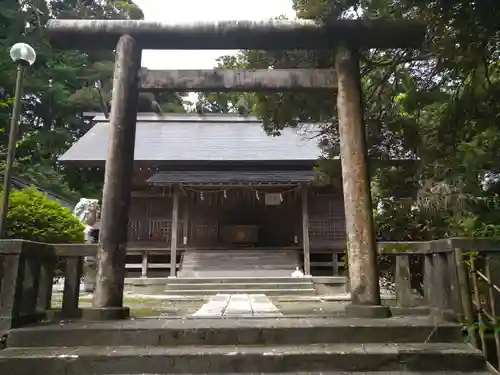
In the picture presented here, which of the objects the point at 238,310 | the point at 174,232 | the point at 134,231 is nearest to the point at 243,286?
the point at 174,232

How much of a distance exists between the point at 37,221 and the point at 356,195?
605 centimetres

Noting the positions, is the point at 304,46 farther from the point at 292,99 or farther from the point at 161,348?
the point at 161,348

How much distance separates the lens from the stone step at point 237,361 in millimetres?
3027

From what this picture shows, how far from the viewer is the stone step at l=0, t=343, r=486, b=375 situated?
303 centimetres

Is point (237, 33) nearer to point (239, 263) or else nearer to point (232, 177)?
point (232, 177)

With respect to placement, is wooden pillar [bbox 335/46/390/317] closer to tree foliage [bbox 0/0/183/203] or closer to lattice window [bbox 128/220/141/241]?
lattice window [bbox 128/220/141/241]

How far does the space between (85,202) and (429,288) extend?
33.1 ft

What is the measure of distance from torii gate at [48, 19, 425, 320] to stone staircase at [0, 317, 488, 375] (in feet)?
1.95

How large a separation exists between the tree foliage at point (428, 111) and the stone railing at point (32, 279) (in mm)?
3717

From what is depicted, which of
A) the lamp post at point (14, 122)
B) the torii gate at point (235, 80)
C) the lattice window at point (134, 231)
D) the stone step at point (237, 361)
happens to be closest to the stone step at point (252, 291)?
the lattice window at point (134, 231)

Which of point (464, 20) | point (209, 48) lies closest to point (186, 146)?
point (209, 48)

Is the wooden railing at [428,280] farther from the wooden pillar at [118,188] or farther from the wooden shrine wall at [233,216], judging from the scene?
the wooden shrine wall at [233,216]

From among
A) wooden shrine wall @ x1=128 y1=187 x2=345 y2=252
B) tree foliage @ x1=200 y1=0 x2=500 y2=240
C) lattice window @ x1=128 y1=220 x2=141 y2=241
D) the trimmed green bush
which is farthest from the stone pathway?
lattice window @ x1=128 y1=220 x2=141 y2=241

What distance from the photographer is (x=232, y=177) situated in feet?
44.9
